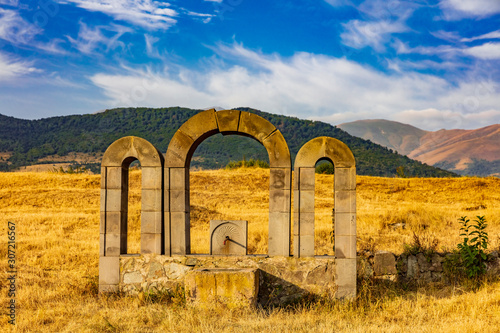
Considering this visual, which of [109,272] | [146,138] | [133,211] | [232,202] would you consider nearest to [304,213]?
[109,272]

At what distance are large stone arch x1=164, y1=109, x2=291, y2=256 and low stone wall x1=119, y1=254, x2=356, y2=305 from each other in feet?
0.92

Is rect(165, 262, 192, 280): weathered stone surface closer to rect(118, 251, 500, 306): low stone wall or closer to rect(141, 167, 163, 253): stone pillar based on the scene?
rect(118, 251, 500, 306): low stone wall

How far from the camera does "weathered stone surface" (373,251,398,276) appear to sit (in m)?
10.1

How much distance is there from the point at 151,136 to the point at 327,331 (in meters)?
73.6

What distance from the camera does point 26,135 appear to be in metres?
84.1

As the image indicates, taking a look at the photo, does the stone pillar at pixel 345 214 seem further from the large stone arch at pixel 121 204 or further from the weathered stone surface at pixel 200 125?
the large stone arch at pixel 121 204

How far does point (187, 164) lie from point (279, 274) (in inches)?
125

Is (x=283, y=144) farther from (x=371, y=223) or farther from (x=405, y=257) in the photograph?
(x=371, y=223)

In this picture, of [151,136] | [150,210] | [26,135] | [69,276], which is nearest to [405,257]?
[150,210]

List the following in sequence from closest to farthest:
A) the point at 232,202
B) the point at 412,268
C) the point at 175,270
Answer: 1. the point at 175,270
2. the point at 412,268
3. the point at 232,202

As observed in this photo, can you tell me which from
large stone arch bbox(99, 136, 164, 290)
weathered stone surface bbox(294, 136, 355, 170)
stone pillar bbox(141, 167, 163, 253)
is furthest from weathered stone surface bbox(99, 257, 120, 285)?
weathered stone surface bbox(294, 136, 355, 170)

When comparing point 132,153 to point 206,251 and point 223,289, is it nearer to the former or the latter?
point 223,289

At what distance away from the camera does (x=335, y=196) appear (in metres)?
9.30

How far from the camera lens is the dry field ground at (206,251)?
761 centimetres
